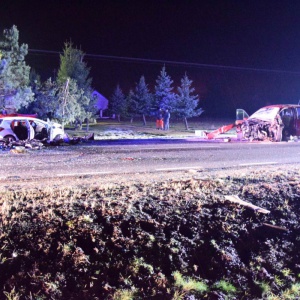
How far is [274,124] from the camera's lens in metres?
17.3

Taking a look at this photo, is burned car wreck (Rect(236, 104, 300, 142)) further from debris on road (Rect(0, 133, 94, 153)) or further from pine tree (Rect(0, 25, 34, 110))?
pine tree (Rect(0, 25, 34, 110))

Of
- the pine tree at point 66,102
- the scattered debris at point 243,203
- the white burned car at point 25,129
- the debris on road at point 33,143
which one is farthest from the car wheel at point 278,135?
the pine tree at point 66,102

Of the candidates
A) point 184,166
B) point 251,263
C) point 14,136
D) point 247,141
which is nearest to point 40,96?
point 14,136

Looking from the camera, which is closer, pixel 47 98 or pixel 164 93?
pixel 47 98

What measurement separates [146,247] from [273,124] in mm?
15146

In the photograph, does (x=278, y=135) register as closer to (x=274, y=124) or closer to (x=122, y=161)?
(x=274, y=124)

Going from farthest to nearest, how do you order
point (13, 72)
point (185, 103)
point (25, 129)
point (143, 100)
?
point (143, 100) → point (185, 103) → point (13, 72) → point (25, 129)

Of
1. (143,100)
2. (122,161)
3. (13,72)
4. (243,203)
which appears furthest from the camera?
(143,100)

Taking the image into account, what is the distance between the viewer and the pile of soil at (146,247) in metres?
3.20

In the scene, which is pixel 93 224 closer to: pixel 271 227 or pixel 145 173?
pixel 271 227

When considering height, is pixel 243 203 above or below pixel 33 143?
below

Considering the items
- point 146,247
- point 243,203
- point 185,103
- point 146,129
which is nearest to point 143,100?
point 185,103

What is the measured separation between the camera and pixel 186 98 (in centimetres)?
3406

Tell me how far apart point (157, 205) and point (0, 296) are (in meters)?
2.41
